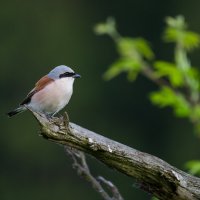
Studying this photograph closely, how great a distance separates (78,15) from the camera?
142 ft

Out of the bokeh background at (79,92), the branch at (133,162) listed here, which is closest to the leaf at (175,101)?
the branch at (133,162)

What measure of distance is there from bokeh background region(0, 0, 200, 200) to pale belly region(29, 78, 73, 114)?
23.4 meters

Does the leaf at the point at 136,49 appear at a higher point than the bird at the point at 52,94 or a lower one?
higher

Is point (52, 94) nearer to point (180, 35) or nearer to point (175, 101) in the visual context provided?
point (175, 101)

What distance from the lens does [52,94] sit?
7.33 m

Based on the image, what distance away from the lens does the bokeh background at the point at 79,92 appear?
112 ft

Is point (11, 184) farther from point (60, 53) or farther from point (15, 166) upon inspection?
point (60, 53)

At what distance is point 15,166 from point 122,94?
209 inches

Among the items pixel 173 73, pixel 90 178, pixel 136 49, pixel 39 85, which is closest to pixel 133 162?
pixel 90 178

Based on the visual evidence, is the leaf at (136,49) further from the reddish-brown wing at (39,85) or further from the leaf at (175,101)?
the reddish-brown wing at (39,85)

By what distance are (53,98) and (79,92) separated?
30.6 meters

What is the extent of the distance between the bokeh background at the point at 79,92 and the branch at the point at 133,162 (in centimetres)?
Answer: 2436

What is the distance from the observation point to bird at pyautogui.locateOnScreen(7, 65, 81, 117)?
7.29m

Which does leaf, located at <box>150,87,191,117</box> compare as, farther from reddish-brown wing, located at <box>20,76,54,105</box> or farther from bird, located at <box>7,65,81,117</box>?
reddish-brown wing, located at <box>20,76,54,105</box>
